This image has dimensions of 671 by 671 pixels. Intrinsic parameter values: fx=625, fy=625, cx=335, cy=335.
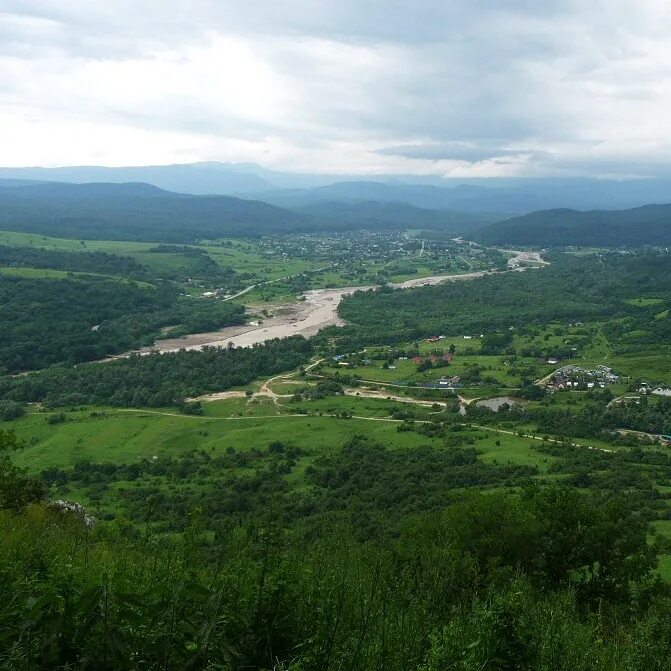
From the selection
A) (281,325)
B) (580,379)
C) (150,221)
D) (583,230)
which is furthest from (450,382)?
(150,221)

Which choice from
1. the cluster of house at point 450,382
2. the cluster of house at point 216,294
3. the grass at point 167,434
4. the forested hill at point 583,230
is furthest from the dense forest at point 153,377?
the forested hill at point 583,230

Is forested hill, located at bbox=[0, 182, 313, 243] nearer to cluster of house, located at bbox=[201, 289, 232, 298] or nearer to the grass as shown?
cluster of house, located at bbox=[201, 289, 232, 298]

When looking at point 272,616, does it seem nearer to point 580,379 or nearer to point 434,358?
point 580,379

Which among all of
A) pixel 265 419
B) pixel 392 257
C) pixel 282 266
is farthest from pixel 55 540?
pixel 392 257

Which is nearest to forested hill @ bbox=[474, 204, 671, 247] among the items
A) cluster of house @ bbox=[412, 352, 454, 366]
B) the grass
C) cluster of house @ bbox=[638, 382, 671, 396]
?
cluster of house @ bbox=[412, 352, 454, 366]

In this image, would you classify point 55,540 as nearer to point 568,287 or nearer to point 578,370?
point 578,370

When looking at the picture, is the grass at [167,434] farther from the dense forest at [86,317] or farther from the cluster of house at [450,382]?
the dense forest at [86,317]
